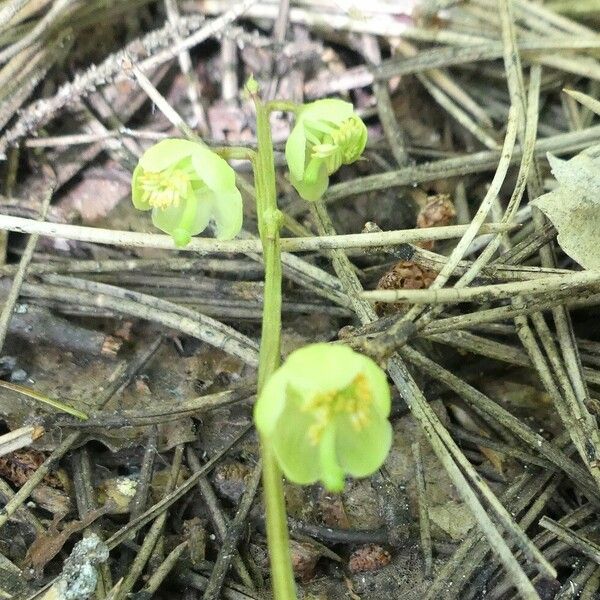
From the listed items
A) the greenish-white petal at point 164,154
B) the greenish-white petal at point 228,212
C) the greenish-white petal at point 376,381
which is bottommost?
the greenish-white petal at point 376,381

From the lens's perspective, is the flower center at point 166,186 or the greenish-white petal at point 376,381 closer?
the greenish-white petal at point 376,381

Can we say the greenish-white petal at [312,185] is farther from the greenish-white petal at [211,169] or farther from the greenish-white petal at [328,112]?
the greenish-white petal at [211,169]

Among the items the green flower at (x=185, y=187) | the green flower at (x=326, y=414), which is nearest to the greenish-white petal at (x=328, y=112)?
the green flower at (x=185, y=187)

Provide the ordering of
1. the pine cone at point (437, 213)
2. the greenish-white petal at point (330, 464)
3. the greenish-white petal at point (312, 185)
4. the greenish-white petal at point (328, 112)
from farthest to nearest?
the pine cone at point (437, 213)
the greenish-white petal at point (312, 185)
the greenish-white petal at point (328, 112)
the greenish-white petal at point (330, 464)

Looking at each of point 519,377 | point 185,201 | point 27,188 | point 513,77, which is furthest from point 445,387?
point 27,188

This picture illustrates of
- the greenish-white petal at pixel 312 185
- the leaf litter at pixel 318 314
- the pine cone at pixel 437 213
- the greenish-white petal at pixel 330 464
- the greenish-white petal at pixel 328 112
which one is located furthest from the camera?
the pine cone at pixel 437 213

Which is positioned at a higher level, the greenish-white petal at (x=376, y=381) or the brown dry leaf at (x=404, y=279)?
the greenish-white petal at (x=376, y=381)

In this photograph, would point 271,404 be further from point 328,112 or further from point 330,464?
point 328,112

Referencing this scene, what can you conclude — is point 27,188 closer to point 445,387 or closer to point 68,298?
point 68,298
